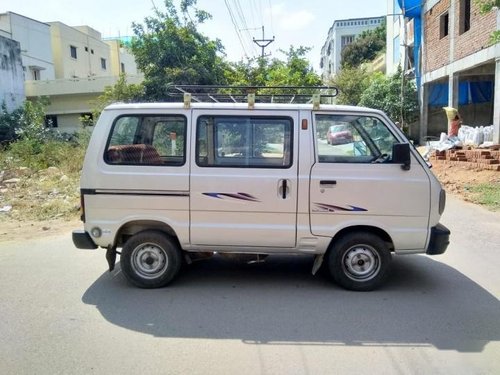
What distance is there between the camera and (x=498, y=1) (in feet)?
26.9

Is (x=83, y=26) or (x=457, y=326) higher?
(x=83, y=26)

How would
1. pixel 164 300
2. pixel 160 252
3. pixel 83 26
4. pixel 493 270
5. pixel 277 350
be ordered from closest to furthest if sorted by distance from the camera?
1. pixel 277 350
2. pixel 164 300
3. pixel 160 252
4. pixel 493 270
5. pixel 83 26

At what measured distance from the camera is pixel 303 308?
4484 millimetres

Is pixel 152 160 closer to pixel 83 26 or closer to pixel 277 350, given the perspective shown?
pixel 277 350

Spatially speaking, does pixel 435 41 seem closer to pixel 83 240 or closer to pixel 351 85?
pixel 351 85

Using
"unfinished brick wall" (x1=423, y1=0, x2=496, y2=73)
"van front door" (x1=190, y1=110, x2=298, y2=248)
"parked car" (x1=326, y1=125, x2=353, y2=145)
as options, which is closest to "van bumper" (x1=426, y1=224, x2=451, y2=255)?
"parked car" (x1=326, y1=125, x2=353, y2=145)

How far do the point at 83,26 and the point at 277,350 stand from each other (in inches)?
1855

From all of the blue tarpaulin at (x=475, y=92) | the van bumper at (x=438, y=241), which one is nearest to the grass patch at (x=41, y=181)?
the van bumper at (x=438, y=241)

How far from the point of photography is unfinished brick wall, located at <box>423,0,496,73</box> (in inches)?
610

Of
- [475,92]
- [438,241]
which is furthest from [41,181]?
Result: [475,92]

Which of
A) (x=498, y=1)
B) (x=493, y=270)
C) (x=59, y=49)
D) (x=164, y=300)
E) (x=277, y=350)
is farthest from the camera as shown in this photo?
(x=59, y=49)

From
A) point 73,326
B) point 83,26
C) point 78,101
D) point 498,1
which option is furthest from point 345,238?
point 83,26

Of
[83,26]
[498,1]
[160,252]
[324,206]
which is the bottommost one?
[160,252]

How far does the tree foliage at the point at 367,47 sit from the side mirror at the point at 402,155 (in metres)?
49.9
